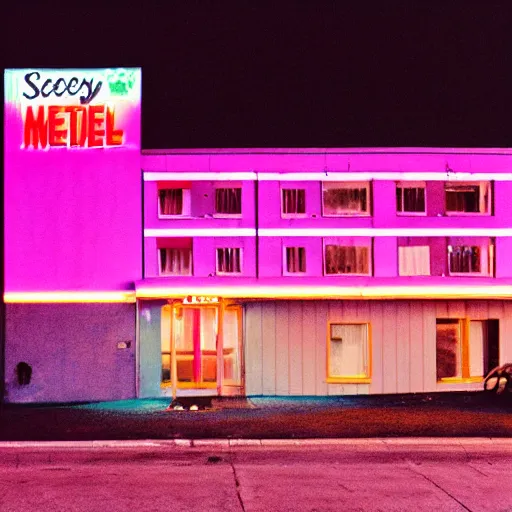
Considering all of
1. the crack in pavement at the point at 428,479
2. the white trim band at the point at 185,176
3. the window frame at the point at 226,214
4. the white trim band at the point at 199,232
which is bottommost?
the crack in pavement at the point at 428,479

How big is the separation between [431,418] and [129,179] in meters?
10.4

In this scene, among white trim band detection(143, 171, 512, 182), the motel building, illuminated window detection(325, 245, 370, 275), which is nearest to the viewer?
the motel building

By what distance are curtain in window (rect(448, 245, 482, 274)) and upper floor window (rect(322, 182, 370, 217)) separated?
2.91m

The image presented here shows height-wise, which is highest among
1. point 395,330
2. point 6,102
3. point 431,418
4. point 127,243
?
point 6,102

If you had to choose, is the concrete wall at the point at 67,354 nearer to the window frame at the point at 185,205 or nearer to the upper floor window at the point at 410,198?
the window frame at the point at 185,205

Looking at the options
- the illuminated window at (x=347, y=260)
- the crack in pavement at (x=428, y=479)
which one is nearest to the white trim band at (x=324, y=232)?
the illuminated window at (x=347, y=260)

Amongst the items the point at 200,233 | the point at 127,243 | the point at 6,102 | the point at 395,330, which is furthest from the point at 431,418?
the point at 6,102

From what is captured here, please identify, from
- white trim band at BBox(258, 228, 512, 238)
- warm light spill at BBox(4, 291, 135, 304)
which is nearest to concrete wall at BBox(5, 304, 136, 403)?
warm light spill at BBox(4, 291, 135, 304)

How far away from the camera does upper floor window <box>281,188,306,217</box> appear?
69.1ft

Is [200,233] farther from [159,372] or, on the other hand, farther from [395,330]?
[395,330]

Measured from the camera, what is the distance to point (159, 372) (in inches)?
806

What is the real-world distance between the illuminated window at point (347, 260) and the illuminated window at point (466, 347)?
8.88 ft

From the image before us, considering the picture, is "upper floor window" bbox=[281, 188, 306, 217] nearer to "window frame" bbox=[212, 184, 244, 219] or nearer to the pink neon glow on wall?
"window frame" bbox=[212, 184, 244, 219]

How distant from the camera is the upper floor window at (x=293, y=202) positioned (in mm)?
21047
